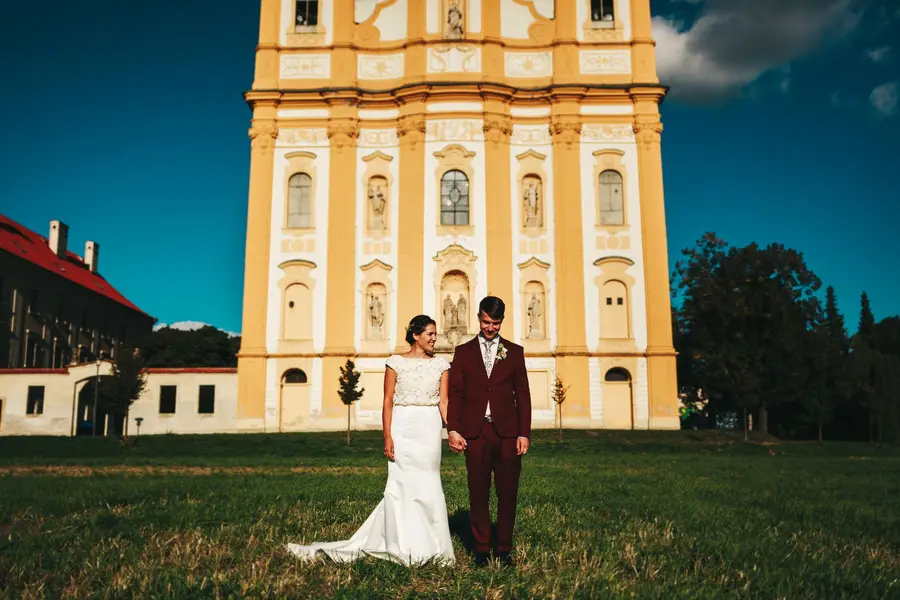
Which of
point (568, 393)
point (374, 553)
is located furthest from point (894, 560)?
point (568, 393)

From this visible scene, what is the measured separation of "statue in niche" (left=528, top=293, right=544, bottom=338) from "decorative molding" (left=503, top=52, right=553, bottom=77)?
10.4m

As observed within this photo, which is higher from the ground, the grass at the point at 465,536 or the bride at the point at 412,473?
the bride at the point at 412,473

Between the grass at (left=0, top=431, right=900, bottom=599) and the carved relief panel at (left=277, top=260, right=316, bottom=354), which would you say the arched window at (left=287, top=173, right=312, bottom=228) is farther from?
the grass at (left=0, top=431, right=900, bottom=599)

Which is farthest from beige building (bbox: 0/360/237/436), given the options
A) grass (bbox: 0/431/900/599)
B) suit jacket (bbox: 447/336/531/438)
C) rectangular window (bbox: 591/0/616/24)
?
suit jacket (bbox: 447/336/531/438)

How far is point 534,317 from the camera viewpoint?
114 ft

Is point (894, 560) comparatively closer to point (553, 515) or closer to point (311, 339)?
→ point (553, 515)

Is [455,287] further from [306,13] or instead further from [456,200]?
[306,13]

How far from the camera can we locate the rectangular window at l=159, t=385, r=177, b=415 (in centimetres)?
3512

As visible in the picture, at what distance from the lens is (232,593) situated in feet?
15.4

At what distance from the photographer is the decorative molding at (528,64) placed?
36844 millimetres

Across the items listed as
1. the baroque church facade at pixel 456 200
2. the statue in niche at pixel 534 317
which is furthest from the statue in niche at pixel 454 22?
the statue in niche at pixel 534 317

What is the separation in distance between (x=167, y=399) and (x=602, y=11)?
2647 centimetres

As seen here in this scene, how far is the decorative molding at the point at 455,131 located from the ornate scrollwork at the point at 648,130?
7019 millimetres

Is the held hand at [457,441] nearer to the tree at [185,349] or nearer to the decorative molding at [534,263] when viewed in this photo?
the decorative molding at [534,263]
